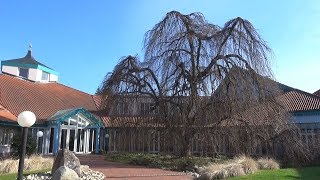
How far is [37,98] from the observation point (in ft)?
111

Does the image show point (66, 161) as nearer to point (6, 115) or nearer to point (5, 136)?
point (5, 136)

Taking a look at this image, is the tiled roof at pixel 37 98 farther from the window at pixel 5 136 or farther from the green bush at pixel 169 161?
the green bush at pixel 169 161

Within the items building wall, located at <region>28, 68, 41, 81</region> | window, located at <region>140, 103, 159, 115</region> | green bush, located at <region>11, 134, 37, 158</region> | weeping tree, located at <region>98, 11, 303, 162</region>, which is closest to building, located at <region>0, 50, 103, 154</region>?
green bush, located at <region>11, 134, 37, 158</region>

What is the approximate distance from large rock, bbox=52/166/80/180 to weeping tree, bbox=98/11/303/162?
828 centimetres

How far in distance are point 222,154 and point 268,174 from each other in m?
8.51

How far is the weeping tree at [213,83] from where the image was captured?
21.0 m

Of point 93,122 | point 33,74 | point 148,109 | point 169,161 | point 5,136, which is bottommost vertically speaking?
point 169,161

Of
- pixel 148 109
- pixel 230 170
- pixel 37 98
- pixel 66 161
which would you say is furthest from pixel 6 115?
pixel 230 170

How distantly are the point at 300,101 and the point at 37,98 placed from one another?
22.8 metres

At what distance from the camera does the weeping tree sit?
69.1ft

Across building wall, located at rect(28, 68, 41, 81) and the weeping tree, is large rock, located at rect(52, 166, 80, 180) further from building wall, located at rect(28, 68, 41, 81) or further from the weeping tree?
building wall, located at rect(28, 68, 41, 81)

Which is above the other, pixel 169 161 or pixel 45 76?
pixel 45 76

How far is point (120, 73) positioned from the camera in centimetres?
2356

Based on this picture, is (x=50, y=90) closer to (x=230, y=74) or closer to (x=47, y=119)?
(x=47, y=119)
